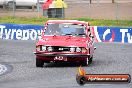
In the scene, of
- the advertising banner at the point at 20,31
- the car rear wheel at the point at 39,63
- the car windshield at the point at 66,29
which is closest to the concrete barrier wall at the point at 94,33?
the advertising banner at the point at 20,31

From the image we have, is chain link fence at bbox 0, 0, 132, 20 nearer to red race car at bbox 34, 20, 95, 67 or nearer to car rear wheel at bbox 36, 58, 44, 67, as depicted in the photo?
red race car at bbox 34, 20, 95, 67

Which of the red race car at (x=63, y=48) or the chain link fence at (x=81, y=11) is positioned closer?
the red race car at (x=63, y=48)

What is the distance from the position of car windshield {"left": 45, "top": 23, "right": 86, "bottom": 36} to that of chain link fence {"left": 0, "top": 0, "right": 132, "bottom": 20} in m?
21.3

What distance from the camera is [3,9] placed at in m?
51.1

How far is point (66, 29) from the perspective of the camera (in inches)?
801

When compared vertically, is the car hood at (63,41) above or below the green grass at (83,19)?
above

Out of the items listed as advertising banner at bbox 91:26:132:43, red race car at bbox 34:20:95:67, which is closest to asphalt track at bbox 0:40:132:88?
red race car at bbox 34:20:95:67

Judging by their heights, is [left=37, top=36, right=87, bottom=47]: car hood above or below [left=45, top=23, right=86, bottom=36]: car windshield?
below

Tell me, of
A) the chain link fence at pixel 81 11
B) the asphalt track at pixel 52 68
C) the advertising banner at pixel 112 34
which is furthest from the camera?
the chain link fence at pixel 81 11

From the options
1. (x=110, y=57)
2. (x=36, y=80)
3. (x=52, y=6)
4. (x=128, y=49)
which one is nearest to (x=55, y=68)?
(x=36, y=80)

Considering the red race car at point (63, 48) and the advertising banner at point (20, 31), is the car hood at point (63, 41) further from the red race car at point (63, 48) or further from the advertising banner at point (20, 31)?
the advertising banner at point (20, 31)

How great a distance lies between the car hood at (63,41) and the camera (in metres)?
19.0

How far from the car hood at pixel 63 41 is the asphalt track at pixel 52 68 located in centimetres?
77

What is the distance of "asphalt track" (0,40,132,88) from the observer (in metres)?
14.9
